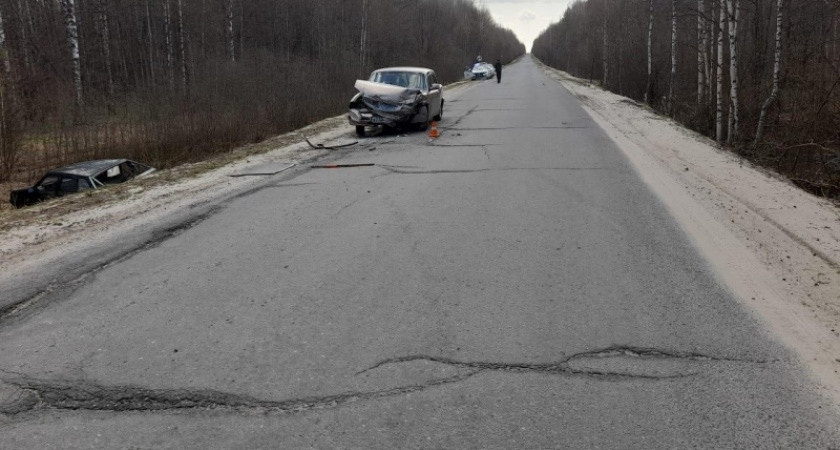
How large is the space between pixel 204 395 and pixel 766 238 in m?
5.90

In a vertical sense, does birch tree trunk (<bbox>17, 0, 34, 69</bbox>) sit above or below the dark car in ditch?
above

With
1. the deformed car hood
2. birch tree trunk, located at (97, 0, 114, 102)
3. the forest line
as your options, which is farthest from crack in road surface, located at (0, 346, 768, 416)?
birch tree trunk, located at (97, 0, 114, 102)

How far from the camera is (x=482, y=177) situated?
937 centimetres

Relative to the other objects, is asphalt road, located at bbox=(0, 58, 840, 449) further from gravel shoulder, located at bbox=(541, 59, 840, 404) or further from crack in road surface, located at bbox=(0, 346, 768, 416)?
gravel shoulder, located at bbox=(541, 59, 840, 404)

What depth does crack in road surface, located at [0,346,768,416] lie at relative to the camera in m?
3.10

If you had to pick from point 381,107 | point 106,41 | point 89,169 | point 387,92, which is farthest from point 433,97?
point 106,41

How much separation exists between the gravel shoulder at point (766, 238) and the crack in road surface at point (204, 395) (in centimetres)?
80

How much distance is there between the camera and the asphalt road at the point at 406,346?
2.91 metres

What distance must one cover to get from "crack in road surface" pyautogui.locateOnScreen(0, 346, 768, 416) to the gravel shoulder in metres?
0.80

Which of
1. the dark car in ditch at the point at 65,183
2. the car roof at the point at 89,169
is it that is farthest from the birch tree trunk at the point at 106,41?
the dark car in ditch at the point at 65,183

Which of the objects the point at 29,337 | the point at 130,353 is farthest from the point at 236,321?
the point at 29,337

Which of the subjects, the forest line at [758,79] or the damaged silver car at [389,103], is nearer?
the forest line at [758,79]

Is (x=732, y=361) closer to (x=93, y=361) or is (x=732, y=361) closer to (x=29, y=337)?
(x=93, y=361)

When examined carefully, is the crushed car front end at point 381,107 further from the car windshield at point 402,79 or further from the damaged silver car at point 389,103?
the car windshield at point 402,79
